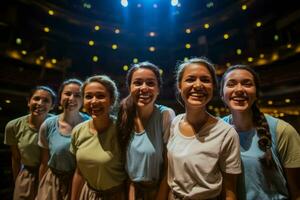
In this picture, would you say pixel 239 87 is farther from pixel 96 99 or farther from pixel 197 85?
pixel 96 99

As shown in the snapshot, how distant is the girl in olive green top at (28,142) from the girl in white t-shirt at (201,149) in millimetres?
1888

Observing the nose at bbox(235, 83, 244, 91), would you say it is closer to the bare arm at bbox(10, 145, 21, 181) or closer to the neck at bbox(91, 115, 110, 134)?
the neck at bbox(91, 115, 110, 134)

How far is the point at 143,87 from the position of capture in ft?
6.52

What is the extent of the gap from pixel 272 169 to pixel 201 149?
0.53 metres

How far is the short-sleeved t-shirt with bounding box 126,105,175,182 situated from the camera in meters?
1.86

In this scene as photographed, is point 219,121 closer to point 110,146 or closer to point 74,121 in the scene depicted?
point 110,146

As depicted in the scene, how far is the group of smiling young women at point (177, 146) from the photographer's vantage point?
1557 mm

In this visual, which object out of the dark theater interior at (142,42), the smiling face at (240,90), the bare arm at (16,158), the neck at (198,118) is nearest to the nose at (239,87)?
the smiling face at (240,90)

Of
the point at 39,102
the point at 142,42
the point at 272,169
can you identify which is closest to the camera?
the point at 272,169

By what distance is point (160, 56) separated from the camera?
1109 centimetres

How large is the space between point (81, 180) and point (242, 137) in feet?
4.78

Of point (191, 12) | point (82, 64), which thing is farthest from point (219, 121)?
point (191, 12)

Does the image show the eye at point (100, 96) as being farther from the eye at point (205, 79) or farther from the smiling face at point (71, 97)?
the eye at point (205, 79)

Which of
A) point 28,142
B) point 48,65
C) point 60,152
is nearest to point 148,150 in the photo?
point 60,152
